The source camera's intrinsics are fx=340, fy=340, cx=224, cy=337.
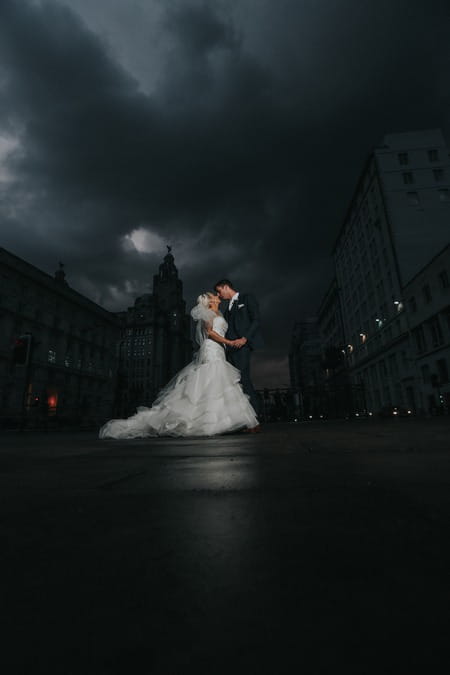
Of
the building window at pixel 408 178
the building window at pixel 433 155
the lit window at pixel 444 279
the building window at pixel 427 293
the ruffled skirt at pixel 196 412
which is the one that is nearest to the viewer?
the ruffled skirt at pixel 196 412

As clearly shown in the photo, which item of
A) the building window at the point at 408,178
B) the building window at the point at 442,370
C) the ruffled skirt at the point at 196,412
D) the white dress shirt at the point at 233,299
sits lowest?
the ruffled skirt at the point at 196,412

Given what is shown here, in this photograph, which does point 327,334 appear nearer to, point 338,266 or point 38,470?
point 338,266

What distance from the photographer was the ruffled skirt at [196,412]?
194 inches

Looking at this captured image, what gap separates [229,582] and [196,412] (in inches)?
184

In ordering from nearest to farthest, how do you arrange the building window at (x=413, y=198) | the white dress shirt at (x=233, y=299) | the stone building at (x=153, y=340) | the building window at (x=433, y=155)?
the white dress shirt at (x=233, y=299), the building window at (x=413, y=198), the building window at (x=433, y=155), the stone building at (x=153, y=340)

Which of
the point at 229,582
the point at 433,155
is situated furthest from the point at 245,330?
the point at 433,155

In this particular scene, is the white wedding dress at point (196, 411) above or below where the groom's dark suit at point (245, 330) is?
below

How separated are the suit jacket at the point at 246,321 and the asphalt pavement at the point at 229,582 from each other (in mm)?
4946

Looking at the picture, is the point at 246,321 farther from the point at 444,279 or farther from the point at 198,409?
the point at 444,279

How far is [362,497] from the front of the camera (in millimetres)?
988

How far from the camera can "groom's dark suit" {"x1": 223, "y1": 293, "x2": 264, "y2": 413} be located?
602cm

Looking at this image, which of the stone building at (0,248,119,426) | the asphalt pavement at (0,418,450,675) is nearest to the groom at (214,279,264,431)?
the asphalt pavement at (0,418,450,675)

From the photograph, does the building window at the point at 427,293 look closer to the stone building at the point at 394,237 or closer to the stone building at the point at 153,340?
the stone building at the point at 394,237

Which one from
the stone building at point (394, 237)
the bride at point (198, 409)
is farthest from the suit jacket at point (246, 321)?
the stone building at point (394, 237)
